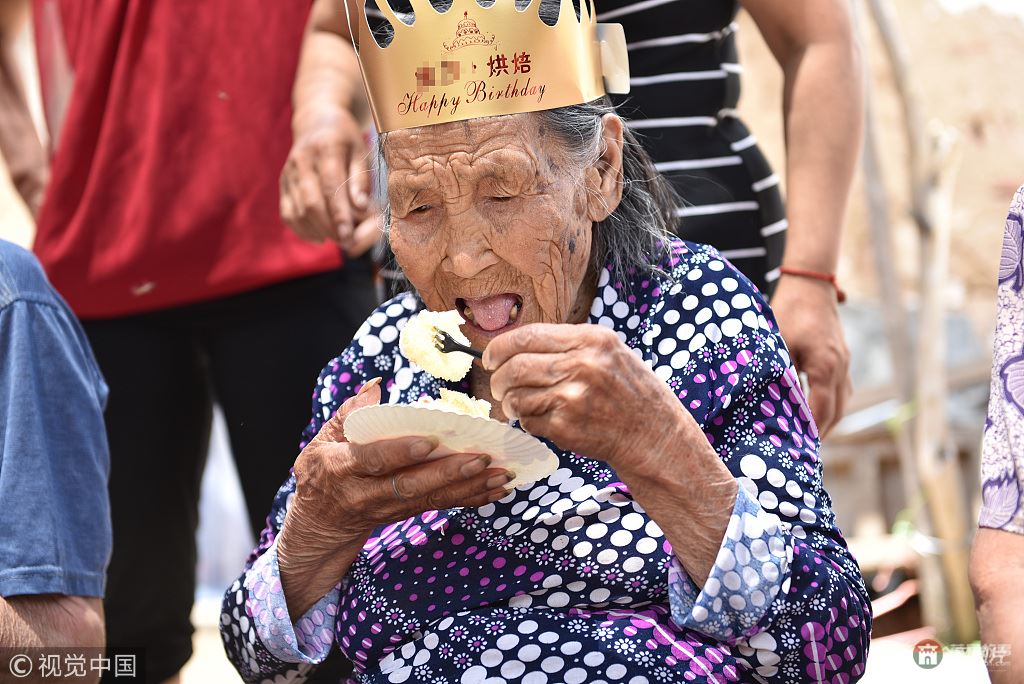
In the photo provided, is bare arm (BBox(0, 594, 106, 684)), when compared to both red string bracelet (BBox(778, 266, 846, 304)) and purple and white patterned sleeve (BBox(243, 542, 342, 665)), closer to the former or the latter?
purple and white patterned sleeve (BBox(243, 542, 342, 665))

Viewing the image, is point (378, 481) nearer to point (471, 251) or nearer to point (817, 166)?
point (471, 251)

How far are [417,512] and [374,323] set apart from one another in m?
0.48

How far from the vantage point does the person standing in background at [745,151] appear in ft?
7.11

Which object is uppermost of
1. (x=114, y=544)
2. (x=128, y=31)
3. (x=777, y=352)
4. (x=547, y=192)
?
(x=128, y=31)

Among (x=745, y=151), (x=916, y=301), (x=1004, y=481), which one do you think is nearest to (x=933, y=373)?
(x=916, y=301)

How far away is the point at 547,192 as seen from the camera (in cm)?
172

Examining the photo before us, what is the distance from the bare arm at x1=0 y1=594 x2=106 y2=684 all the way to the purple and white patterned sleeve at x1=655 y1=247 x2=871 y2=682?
0.95 m

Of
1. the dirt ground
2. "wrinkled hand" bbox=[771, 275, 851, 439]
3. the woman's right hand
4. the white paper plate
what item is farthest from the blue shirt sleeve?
the dirt ground

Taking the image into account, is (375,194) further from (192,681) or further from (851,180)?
(192,681)

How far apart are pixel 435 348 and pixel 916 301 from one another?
5954 millimetres

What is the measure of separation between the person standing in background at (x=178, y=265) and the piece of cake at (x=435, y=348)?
818mm

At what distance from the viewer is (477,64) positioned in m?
1.72

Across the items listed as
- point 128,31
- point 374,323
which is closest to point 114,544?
point 374,323

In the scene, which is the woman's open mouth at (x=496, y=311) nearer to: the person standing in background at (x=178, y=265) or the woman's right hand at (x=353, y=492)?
the woman's right hand at (x=353, y=492)
